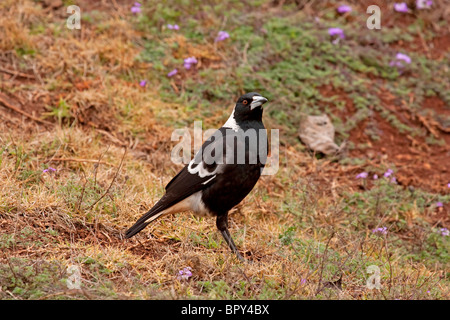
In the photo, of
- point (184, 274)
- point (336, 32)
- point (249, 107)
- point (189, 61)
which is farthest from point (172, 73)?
point (184, 274)

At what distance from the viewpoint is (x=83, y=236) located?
4.37 m

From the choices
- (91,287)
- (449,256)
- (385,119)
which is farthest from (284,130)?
(91,287)

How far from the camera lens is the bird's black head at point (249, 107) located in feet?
15.1

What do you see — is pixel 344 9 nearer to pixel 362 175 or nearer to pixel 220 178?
pixel 362 175

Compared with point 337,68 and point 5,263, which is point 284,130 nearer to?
point 337,68

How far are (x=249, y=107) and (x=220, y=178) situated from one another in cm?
63

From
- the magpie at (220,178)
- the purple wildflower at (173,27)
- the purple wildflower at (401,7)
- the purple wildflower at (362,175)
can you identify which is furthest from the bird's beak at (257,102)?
the purple wildflower at (401,7)

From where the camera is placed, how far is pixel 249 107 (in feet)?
15.2

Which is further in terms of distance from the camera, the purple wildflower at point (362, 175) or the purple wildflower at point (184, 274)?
the purple wildflower at point (362, 175)

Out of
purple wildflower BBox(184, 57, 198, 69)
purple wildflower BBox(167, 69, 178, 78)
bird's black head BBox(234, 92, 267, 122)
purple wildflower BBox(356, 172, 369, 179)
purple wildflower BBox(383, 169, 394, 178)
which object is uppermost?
bird's black head BBox(234, 92, 267, 122)

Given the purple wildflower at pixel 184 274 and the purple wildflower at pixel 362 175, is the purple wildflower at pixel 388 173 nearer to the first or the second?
the purple wildflower at pixel 362 175

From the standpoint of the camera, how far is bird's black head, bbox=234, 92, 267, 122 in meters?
4.60

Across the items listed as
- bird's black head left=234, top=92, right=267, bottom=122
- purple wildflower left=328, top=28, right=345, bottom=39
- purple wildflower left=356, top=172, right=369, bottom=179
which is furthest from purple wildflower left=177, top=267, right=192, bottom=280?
purple wildflower left=328, top=28, right=345, bottom=39

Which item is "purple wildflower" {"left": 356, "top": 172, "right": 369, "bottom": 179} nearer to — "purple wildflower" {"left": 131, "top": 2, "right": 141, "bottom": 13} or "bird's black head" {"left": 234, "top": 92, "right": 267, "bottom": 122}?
"bird's black head" {"left": 234, "top": 92, "right": 267, "bottom": 122}
